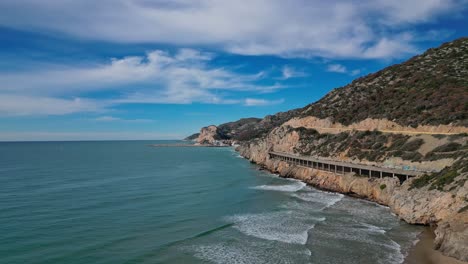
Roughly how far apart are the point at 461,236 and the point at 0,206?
39.9m

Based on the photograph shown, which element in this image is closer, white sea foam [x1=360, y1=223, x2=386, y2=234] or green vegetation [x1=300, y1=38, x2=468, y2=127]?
white sea foam [x1=360, y1=223, x2=386, y2=234]

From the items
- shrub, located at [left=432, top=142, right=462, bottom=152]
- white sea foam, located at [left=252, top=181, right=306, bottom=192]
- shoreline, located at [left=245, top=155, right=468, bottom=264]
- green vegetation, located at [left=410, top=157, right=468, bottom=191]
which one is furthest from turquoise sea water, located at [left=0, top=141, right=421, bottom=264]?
shrub, located at [left=432, top=142, right=462, bottom=152]

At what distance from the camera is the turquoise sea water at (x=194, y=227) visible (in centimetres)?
2094

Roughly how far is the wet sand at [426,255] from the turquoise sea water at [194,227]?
662mm

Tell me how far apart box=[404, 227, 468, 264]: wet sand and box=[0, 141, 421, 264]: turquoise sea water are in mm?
662

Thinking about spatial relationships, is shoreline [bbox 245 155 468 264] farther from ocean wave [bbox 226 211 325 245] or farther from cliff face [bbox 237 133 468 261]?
ocean wave [bbox 226 211 325 245]

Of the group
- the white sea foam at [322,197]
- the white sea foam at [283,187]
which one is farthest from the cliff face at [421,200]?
the white sea foam at [283,187]

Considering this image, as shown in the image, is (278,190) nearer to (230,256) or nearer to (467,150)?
(467,150)

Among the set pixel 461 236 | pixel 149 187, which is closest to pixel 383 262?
pixel 461 236

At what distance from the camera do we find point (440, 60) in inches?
2761

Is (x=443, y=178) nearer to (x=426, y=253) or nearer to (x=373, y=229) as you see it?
(x=373, y=229)

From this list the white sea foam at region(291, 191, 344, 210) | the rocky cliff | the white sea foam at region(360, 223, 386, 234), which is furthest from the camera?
the white sea foam at region(291, 191, 344, 210)

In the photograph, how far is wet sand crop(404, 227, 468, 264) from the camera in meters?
18.8

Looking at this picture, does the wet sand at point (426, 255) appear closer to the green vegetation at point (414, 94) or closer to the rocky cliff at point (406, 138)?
the rocky cliff at point (406, 138)
